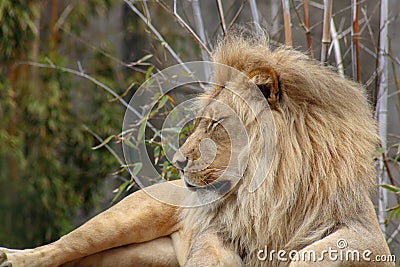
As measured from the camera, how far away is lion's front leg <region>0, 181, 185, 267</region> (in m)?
2.73

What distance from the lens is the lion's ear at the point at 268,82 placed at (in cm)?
231

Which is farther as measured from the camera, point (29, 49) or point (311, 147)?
point (29, 49)

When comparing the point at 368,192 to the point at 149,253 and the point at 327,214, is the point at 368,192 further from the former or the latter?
the point at 149,253

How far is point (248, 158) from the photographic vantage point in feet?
7.53

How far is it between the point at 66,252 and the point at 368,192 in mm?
1144

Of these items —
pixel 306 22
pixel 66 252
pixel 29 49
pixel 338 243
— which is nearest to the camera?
pixel 338 243

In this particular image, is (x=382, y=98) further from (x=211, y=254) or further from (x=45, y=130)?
(x=45, y=130)

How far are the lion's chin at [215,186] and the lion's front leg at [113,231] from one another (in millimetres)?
373

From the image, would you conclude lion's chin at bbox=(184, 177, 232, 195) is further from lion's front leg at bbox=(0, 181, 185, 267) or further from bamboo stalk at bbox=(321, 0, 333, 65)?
bamboo stalk at bbox=(321, 0, 333, 65)

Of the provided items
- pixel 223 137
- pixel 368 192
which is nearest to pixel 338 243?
pixel 368 192

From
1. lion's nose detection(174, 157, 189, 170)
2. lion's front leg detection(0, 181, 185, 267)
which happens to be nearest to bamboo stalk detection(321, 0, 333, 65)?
lion's front leg detection(0, 181, 185, 267)

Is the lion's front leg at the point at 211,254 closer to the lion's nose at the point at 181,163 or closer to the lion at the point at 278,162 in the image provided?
the lion at the point at 278,162

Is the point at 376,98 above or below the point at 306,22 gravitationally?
below

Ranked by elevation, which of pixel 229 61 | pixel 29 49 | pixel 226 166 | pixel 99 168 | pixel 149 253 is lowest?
pixel 99 168
